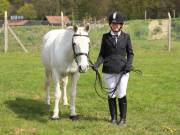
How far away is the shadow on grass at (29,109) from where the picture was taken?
30.1 ft

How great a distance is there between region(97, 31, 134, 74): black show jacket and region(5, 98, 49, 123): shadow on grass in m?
1.60

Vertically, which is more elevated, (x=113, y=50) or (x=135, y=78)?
(x=113, y=50)

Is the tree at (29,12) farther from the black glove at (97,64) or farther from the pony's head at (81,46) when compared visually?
the pony's head at (81,46)

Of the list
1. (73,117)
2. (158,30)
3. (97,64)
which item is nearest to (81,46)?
(97,64)

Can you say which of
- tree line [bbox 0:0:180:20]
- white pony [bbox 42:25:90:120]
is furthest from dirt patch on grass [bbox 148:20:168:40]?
white pony [bbox 42:25:90:120]

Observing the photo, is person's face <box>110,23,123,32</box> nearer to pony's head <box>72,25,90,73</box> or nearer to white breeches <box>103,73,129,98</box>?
pony's head <box>72,25,90,73</box>

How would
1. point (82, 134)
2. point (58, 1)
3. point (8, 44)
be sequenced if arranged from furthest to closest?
point (58, 1) → point (8, 44) → point (82, 134)

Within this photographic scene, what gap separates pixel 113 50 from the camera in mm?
8469

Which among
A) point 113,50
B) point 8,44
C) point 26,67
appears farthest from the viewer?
point 8,44

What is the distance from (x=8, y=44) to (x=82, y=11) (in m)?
44.3

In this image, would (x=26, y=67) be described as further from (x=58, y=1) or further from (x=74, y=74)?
(x=58, y=1)

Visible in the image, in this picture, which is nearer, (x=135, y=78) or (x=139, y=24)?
(x=135, y=78)

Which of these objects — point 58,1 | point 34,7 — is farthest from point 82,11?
point 34,7

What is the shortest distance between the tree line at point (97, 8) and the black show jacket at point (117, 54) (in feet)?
130
